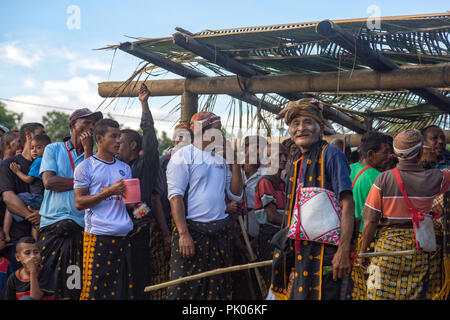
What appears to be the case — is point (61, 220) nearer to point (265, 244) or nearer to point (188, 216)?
point (188, 216)

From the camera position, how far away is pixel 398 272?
4270mm

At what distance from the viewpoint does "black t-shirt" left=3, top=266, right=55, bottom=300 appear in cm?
463

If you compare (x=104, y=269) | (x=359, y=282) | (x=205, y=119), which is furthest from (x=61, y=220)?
(x=359, y=282)

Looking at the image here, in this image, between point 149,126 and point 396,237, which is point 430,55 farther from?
point 149,126

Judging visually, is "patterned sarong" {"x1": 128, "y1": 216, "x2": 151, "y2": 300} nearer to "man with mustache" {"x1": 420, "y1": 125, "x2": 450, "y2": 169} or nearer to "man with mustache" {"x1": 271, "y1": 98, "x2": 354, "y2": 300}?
"man with mustache" {"x1": 271, "y1": 98, "x2": 354, "y2": 300}

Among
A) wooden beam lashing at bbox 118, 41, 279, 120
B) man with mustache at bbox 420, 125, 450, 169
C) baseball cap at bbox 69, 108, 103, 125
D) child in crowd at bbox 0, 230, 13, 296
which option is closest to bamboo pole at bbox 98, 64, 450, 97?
wooden beam lashing at bbox 118, 41, 279, 120

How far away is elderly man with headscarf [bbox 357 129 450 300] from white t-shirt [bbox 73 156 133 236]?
6.45 ft

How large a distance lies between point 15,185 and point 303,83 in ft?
10.00

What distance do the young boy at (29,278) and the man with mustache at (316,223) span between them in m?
2.10

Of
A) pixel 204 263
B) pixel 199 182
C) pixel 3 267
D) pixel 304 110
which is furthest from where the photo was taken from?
pixel 3 267

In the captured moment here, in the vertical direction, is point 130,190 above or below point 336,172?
below

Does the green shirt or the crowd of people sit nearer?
the crowd of people

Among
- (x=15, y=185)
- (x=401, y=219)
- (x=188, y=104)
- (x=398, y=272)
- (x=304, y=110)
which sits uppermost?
(x=188, y=104)
